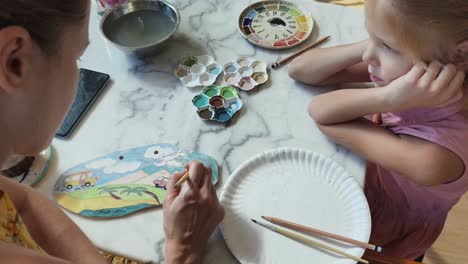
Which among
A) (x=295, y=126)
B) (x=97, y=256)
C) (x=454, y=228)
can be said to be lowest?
(x=454, y=228)

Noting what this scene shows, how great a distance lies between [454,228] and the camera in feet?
5.53

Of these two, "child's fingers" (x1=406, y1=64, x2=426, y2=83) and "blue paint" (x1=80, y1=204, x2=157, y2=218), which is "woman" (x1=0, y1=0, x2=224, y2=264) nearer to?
"blue paint" (x1=80, y1=204, x2=157, y2=218)

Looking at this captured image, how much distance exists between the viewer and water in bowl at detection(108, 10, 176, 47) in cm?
113

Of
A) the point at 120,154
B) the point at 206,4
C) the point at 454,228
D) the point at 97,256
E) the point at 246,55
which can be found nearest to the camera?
the point at 97,256

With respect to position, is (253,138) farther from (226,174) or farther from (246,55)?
(246,55)

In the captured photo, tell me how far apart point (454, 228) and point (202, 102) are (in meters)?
1.11

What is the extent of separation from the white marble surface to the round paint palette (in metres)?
0.02

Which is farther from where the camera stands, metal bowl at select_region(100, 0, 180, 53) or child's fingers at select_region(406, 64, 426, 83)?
metal bowl at select_region(100, 0, 180, 53)

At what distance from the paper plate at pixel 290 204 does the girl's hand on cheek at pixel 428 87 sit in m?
0.17

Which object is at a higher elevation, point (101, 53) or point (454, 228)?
point (101, 53)

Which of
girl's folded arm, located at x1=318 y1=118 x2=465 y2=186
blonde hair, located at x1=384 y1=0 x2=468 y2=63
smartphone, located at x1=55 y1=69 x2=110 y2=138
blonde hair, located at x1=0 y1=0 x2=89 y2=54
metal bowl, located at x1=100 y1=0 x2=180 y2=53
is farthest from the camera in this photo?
metal bowl, located at x1=100 y1=0 x2=180 y2=53

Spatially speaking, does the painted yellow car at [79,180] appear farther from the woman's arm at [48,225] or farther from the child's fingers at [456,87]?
the child's fingers at [456,87]

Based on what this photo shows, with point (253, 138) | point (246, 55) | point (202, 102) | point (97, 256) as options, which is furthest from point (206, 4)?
point (97, 256)

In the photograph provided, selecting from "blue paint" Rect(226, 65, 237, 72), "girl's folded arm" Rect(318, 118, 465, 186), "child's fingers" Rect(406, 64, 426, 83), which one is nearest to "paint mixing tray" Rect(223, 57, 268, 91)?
"blue paint" Rect(226, 65, 237, 72)
